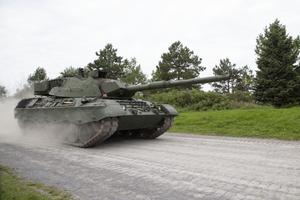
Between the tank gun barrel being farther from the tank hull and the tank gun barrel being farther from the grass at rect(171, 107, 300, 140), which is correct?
the grass at rect(171, 107, 300, 140)

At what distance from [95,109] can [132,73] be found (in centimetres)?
3851

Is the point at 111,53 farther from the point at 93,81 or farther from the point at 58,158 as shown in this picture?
the point at 58,158

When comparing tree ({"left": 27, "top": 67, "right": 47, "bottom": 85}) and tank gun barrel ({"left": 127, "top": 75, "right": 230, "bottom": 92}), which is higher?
tree ({"left": 27, "top": 67, "right": 47, "bottom": 85})

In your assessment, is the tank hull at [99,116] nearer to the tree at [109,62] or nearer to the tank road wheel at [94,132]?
the tank road wheel at [94,132]

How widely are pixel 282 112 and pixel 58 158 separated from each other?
34.0 feet

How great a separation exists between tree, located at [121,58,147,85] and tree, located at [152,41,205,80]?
5.76 m

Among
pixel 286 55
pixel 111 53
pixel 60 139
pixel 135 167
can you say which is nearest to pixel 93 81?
pixel 60 139

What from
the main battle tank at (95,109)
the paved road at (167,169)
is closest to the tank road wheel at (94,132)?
the main battle tank at (95,109)

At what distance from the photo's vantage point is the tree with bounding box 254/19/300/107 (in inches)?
973

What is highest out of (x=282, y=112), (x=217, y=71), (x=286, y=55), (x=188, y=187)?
(x=217, y=71)

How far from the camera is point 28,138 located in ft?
41.9

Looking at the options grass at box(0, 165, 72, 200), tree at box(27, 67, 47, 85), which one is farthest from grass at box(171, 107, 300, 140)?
tree at box(27, 67, 47, 85)

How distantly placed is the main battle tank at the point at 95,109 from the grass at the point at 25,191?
3.95 metres

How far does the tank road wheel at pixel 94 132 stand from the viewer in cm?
954
